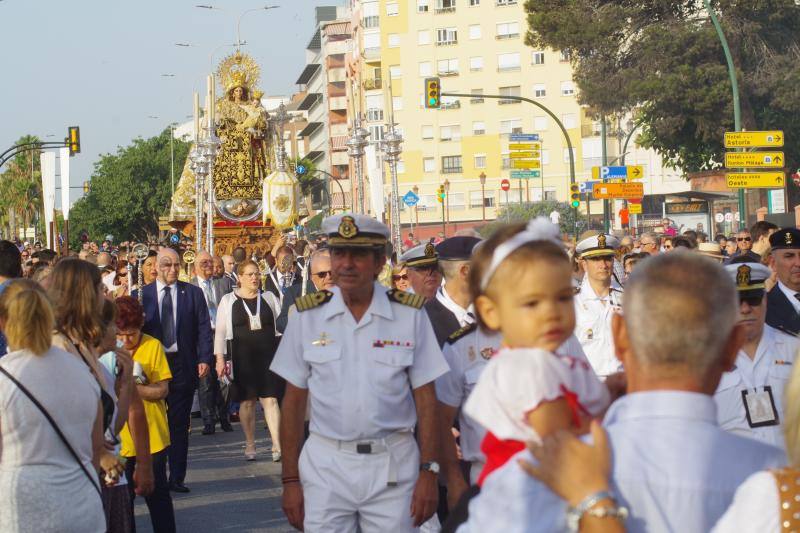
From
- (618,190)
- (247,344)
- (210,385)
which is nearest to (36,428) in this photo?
(247,344)

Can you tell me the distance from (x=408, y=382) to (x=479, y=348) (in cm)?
44

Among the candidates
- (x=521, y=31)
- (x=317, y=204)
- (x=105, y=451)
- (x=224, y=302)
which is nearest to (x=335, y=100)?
(x=317, y=204)

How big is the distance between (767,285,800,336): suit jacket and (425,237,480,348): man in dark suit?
7.02 ft

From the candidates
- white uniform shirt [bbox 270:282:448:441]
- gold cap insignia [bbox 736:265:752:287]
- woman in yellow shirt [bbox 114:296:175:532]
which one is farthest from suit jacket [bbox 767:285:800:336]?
woman in yellow shirt [bbox 114:296:175:532]

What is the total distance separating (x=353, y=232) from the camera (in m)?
6.00

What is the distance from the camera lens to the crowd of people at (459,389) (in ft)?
9.52

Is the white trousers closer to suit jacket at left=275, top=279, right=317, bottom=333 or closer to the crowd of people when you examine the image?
the crowd of people

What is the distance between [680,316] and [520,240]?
0.53 metres

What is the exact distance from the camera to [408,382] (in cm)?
596

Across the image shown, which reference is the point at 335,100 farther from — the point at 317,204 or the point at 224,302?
the point at 224,302

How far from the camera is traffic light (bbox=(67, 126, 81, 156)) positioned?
46.4m

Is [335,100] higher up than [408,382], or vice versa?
[335,100]

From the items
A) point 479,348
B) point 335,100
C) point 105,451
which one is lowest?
point 105,451

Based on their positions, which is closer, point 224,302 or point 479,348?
point 479,348
